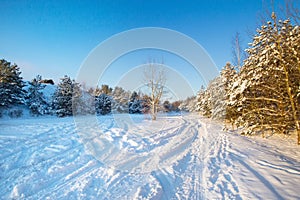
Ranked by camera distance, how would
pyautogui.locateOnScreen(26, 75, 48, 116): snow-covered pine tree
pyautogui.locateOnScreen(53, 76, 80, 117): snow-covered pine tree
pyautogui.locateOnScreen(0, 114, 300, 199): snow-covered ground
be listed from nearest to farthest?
pyautogui.locateOnScreen(0, 114, 300, 199): snow-covered ground
pyautogui.locateOnScreen(26, 75, 48, 116): snow-covered pine tree
pyautogui.locateOnScreen(53, 76, 80, 117): snow-covered pine tree

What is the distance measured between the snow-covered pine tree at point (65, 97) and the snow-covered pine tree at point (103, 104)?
425 centimetres

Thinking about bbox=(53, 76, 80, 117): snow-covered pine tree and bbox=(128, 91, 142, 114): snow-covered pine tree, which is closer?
bbox=(53, 76, 80, 117): snow-covered pine tree

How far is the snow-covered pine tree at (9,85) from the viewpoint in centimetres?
1686

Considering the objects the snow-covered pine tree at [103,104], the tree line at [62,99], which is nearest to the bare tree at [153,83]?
the tree line at [62,99]

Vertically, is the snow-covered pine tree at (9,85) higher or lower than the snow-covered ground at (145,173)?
higher

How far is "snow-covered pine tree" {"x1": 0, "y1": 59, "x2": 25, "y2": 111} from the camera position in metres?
16.9

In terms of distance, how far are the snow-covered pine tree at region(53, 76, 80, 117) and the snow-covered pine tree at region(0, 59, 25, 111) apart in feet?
14.1

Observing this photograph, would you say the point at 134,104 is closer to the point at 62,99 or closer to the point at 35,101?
the point at 62,99

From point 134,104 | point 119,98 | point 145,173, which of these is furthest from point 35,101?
point 145,173

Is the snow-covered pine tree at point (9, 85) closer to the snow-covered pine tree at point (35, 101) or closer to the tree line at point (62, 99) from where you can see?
the tree line at point (62, 99)

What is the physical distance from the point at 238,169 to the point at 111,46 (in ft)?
33.5

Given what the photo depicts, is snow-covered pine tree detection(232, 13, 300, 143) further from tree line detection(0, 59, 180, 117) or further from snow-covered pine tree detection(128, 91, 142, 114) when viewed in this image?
snow-covered pine tree detection(128, 91, 142, 114)

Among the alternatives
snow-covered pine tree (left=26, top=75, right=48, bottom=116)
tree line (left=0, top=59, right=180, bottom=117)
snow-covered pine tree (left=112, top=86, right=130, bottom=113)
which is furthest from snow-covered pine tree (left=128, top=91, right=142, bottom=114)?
snow-covered pine tree (left=26, top=75, right=48, bottom=116)

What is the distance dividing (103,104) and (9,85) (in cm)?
1408
